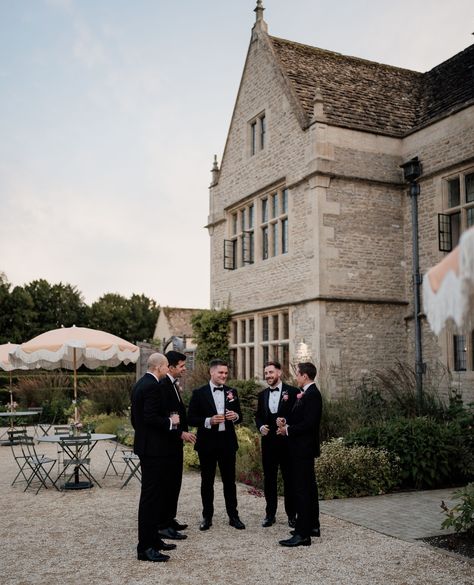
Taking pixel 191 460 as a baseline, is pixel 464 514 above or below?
above

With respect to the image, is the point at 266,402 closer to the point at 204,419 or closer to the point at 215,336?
the point at 204,419

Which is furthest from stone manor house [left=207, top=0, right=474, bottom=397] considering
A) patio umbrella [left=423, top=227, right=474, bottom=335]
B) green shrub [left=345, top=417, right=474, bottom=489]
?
patio umbrella [left=423, top=227, right=474, bottom=335]

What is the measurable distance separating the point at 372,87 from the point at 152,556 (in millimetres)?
14641

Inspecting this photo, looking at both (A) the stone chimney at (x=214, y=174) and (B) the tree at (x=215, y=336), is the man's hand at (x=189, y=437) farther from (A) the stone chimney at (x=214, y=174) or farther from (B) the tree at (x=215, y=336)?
(A) the stone chimney at (x=214, y=174)

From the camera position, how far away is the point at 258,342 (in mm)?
16875

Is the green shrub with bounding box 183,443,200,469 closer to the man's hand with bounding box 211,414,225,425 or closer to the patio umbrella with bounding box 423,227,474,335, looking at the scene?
the man's hand with bounding box 211,414,225,425

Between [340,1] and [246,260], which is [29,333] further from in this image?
[340,1]

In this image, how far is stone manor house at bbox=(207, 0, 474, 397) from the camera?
46.6 ft

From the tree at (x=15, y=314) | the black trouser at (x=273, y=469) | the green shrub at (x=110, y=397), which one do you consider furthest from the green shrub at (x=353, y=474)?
the tree at (x=15, y=314)

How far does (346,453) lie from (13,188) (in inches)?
552

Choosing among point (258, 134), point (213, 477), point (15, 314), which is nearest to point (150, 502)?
point (213, 477)

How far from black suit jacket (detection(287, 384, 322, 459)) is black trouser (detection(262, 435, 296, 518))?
64cm

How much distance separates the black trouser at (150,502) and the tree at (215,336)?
Answer: 1200 centimetres

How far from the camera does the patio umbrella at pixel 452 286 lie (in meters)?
3.08
